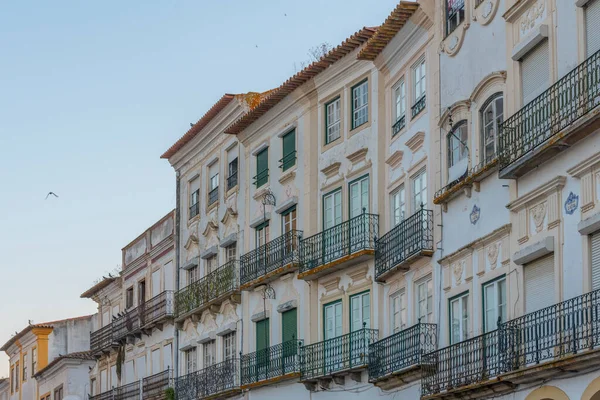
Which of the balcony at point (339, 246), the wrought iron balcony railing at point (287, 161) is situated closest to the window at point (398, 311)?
the balcony at point (339, 246)

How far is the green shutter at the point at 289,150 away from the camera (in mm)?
34562

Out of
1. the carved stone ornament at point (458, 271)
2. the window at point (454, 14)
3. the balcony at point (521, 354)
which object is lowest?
the balcony at point (521, 354)

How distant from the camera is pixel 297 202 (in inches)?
1335

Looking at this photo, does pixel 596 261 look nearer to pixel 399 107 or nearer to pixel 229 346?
pixel 399 107

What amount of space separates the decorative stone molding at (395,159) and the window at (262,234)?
279 inches

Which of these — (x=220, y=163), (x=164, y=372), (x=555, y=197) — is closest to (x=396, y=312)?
(x=555, y=197)

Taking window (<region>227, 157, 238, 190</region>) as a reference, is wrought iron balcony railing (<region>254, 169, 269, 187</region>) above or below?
below

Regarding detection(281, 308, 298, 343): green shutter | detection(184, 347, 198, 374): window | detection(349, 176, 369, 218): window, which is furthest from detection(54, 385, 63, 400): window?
detection(349, 176, 369, 218): window

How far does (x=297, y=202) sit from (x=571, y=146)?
47.5ft

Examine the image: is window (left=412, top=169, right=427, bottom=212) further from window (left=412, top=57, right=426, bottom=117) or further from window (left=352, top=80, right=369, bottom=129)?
window (left=352, top=80, right=369, bottom=129)

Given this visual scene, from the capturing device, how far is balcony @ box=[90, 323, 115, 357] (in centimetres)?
4891

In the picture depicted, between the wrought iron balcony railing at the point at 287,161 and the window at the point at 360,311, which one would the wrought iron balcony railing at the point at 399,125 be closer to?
the window at the point at 360,311

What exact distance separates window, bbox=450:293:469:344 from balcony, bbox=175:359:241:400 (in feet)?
39.0

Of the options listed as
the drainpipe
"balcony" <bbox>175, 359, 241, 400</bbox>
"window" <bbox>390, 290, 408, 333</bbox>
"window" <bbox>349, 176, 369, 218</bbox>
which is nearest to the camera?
"window" <bbox>390, 290, 408, 333</bbox>
